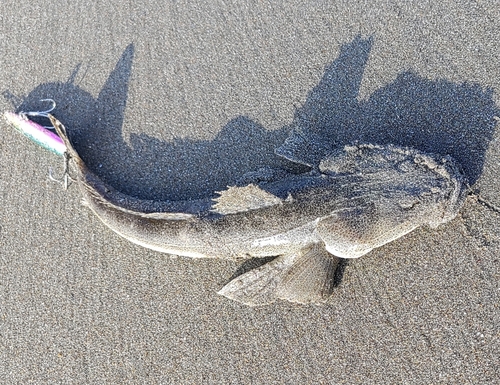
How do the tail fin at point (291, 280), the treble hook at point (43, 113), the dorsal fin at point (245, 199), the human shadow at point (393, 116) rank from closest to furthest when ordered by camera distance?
the dorsal fin at point (245, 199)
the tail fin at point (291, 280)
the human shadow at point (393, 116)
the treble hook at point (43, 113)

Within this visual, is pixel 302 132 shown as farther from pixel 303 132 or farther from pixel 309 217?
pixel 309 217

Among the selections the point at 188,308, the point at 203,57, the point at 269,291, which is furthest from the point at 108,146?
the point at 269,291

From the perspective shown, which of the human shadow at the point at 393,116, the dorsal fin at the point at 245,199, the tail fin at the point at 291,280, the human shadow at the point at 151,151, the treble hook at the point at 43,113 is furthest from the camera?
the treble hook at the point at 43,113

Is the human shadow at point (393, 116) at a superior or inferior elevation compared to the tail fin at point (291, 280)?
superior

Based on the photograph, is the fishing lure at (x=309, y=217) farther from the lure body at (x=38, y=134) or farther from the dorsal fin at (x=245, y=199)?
the lure body at (x=38, y=134)

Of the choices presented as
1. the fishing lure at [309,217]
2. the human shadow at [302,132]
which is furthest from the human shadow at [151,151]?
the fishing lure at [309,217]

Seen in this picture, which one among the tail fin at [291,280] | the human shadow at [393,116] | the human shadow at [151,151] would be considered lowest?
the tail fin at [291,280]

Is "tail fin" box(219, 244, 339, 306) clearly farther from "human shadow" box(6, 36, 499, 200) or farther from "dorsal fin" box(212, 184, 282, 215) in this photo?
"human shadow" box(6, 36, 499, 200)

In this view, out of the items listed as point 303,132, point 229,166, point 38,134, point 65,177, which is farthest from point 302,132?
point 38,134

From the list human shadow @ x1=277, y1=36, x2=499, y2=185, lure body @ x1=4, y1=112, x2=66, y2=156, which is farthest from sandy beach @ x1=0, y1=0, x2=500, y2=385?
lure body @ x1=4, y1=112, x2=66, y2=156
